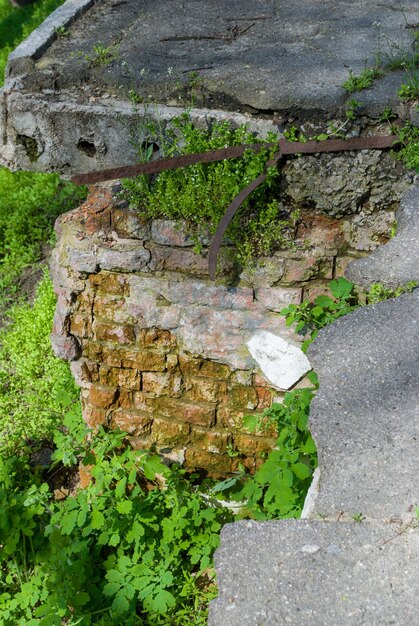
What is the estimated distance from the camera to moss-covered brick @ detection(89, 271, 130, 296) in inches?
112

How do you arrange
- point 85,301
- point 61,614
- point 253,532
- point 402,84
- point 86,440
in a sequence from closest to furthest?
point 253,532 < point 402,84 < point 61,614 < point 85,301 < point 86,440

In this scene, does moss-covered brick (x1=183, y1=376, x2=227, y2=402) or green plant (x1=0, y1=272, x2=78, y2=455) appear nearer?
moss-covered brick (x1=183, y1=376, x2=227, y2=402)

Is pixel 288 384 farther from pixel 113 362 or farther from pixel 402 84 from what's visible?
pixel 402 84

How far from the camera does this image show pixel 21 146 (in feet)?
9.12

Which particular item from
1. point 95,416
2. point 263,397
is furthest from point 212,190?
point 95,416

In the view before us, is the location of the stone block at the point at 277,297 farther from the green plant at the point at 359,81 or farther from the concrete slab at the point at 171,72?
the green plant at the point at 359,81

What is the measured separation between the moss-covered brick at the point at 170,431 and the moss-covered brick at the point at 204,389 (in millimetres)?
149

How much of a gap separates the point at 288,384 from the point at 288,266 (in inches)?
18.4

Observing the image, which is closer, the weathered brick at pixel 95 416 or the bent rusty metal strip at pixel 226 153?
the bent rusty metal strip at pixel 226 153

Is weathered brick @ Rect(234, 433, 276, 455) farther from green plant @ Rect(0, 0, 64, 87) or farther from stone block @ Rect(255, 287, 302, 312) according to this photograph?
green plant @ Rect(0, 0, 64, 87)

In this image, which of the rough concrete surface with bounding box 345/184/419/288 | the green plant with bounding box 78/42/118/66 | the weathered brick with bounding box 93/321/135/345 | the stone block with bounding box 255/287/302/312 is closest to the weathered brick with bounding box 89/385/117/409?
the weathered brick with bounding box 93/321/135/345

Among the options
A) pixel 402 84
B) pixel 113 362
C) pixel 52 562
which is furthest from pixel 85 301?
pixel 402 84

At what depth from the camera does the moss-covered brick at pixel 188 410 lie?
2.96 metres

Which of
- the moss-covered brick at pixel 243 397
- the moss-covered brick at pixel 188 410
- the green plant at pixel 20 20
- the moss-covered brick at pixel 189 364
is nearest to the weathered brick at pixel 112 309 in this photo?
the moss-covered brick at pixel 189 364
